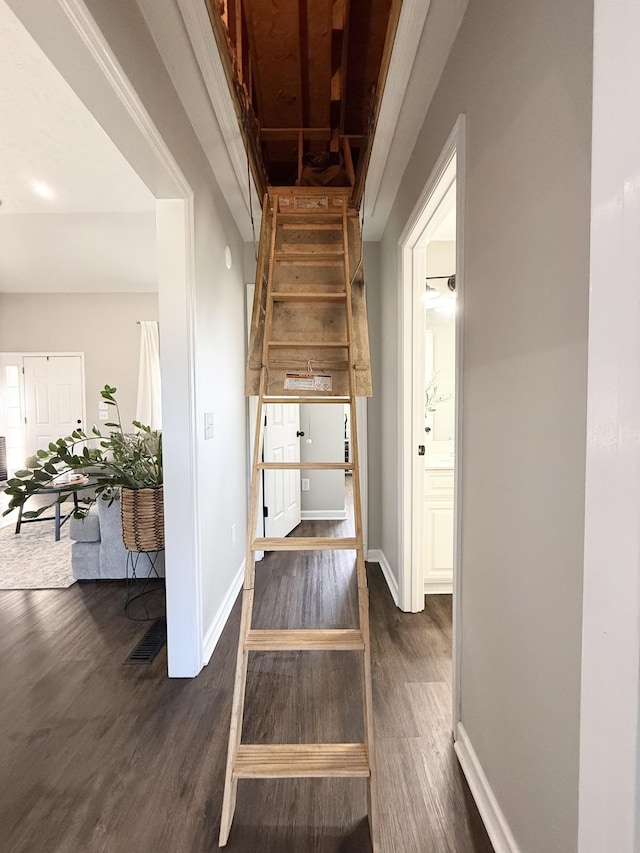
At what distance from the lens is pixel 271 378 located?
85.9 inches

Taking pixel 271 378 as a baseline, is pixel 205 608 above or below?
below

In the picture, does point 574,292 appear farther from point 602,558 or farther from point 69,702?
point 69,702

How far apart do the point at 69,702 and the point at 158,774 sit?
0.67 m

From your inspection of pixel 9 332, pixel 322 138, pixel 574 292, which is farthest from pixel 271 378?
pixel 9 332

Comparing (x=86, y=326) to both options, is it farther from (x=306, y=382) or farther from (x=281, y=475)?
(x=306, y=382)

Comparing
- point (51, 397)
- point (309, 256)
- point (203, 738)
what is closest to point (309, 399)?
point (309, 256)

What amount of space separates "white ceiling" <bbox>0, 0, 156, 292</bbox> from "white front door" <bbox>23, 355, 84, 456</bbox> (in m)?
1.01

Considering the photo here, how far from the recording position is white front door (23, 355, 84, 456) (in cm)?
614

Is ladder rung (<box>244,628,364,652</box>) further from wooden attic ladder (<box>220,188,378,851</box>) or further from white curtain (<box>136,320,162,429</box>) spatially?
white curtain (<box>136,320,162,429</box>)

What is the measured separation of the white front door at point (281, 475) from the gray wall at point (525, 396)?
2209 mm

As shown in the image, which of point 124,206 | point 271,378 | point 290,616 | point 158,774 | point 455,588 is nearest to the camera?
point 158,774

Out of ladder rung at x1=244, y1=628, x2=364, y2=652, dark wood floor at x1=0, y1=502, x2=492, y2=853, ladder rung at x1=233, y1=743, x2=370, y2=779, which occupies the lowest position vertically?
dark wood floor at x1=0, y1=502, x2=492, y2=853

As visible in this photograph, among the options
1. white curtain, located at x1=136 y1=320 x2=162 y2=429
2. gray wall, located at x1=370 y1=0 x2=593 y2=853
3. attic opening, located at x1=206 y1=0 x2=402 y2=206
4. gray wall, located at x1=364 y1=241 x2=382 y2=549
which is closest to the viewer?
gray wall, located at x1=370 y1=0 x2=593 y2=853

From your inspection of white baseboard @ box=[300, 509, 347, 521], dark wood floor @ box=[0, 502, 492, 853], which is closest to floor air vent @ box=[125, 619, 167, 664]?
dark wood floor @ box=[0, 502, 492, 853]
